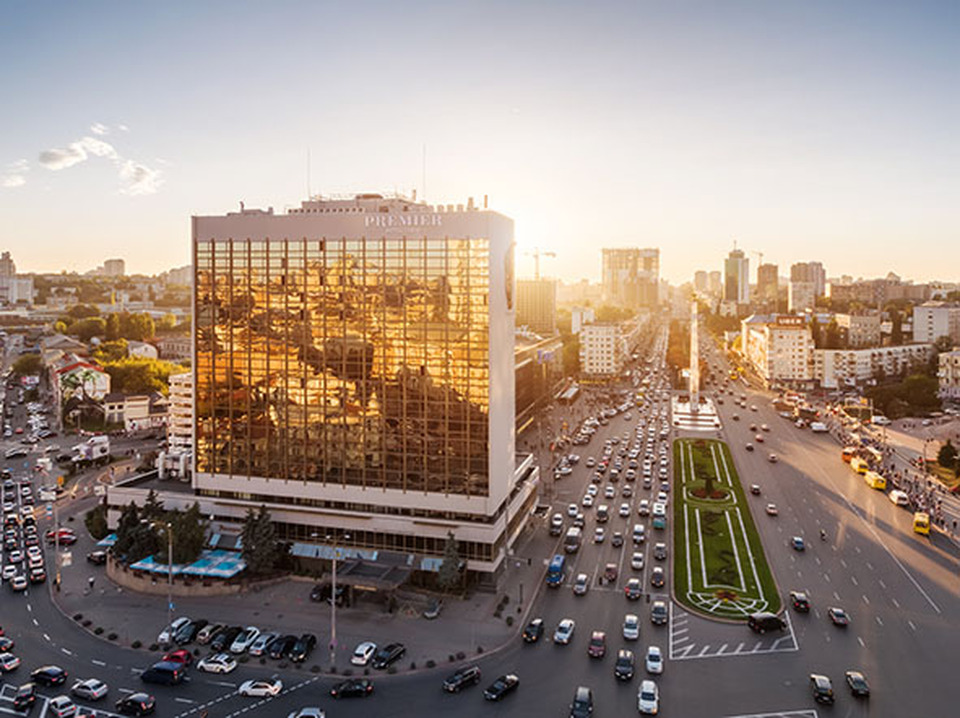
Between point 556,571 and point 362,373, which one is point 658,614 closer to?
point 556,571

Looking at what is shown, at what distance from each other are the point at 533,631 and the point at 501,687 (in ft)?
25.7

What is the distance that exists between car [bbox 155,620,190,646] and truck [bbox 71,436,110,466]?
60.2 meters

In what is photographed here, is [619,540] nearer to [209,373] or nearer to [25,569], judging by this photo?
[209,373]

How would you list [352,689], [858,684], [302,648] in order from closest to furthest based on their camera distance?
1. [858,684]
2. [352,689]
3. [302,648]

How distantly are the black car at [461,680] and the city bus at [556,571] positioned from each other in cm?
1557

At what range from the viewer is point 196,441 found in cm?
6394

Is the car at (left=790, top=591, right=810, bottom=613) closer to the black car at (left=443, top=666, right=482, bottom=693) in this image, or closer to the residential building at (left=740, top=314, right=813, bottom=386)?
the black car at (left=443, top=666, right=482, bottom=693)

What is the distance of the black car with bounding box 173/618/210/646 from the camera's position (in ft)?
154

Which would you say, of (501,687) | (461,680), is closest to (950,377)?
(501,687)

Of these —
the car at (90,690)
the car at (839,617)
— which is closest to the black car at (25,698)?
the car at (90,690)

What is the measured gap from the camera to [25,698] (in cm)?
3925

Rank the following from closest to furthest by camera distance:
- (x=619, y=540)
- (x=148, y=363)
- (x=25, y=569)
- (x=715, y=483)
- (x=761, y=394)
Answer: (x=25, y=569) → (x=619, y=540) → (x=715, y=483) → (x=148, y=363) → (x=761, y=394)

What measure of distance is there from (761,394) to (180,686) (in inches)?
6029

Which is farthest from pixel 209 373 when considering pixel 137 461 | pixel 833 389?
pixel 833 389
